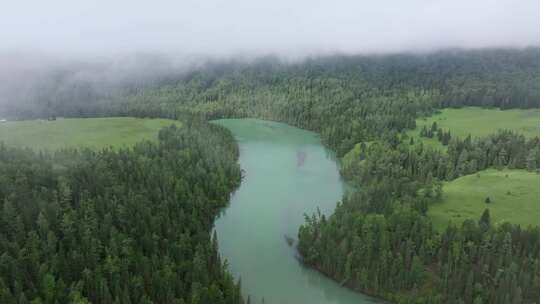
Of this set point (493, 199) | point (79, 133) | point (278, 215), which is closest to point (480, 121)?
point (493, 199)

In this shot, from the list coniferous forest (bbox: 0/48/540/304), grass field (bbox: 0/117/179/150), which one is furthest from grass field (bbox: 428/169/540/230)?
grass field (bbox: 0/117/179/150)

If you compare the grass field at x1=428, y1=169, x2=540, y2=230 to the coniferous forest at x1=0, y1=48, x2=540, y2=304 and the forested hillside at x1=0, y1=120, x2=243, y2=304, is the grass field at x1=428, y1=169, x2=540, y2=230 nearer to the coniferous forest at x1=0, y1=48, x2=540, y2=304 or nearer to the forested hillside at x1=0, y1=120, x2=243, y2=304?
the coniferous forest at x1=0, y1=48, x2=540, y2=304

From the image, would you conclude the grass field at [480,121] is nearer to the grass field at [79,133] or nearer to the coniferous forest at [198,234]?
the coniferous forest at [198,234]

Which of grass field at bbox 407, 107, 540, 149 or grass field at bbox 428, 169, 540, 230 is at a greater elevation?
grass field at bbox 407, 107, 540, 149

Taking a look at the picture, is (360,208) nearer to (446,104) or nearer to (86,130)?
(86,130)

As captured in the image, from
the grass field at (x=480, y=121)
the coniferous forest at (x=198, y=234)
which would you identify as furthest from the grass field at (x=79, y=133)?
the grass field at (x=480, y=121)

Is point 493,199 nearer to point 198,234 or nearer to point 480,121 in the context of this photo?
point 198,234

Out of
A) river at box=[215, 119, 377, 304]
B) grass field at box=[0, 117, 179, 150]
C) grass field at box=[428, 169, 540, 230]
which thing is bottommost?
river at box=[215, 119, 377, 304]

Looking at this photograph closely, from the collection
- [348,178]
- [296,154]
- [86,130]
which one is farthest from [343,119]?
[86,130]
